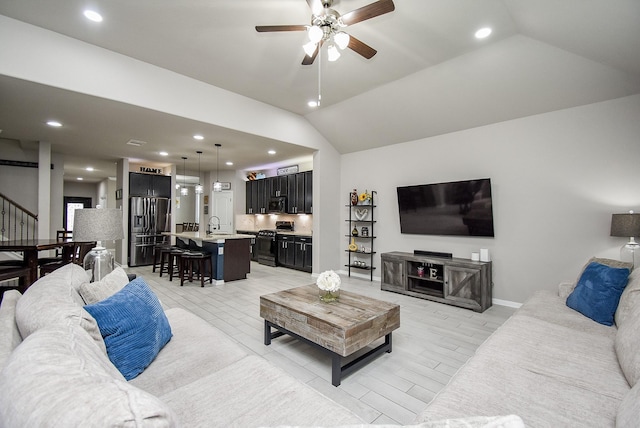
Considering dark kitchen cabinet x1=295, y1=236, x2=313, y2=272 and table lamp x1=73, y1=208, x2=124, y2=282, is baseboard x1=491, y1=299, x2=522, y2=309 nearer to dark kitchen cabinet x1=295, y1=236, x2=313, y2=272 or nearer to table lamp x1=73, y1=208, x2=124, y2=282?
dark kitchen cabinet x1=295, y1=236, x2=313, y2=272

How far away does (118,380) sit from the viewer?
76cm

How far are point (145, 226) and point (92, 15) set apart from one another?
5764 millimetres

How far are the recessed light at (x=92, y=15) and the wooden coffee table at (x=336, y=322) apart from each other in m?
3.31

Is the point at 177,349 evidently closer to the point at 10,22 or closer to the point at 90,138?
the point at 10,22

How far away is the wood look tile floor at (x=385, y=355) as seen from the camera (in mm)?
2166

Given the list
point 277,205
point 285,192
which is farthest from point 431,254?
point 277,205

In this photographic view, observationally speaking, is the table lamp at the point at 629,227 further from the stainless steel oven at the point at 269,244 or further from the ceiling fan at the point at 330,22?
the stainless steel oven at the point at 269,244

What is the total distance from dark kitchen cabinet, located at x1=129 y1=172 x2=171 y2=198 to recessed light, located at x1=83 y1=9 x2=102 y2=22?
5.33 m

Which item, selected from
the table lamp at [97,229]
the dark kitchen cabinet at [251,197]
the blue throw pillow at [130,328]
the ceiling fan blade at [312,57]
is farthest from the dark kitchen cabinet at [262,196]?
the blue throw pillow at [130,328]

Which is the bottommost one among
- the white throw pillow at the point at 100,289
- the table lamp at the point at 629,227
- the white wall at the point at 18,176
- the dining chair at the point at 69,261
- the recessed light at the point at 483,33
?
the dining chair at the point at 69,261

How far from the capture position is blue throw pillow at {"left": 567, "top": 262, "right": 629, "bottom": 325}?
2.33 m

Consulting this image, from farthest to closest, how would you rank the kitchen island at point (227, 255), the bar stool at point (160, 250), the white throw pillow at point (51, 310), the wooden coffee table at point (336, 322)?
the bar stool at point (160, 250)
the kitchen island at point (227, 255)
the wooden coffee table at point (336, 322)
the white throw pillow at point (51, 310)

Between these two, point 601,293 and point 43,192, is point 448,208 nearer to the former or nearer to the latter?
point 601,293

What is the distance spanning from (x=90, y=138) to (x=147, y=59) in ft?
9.03
